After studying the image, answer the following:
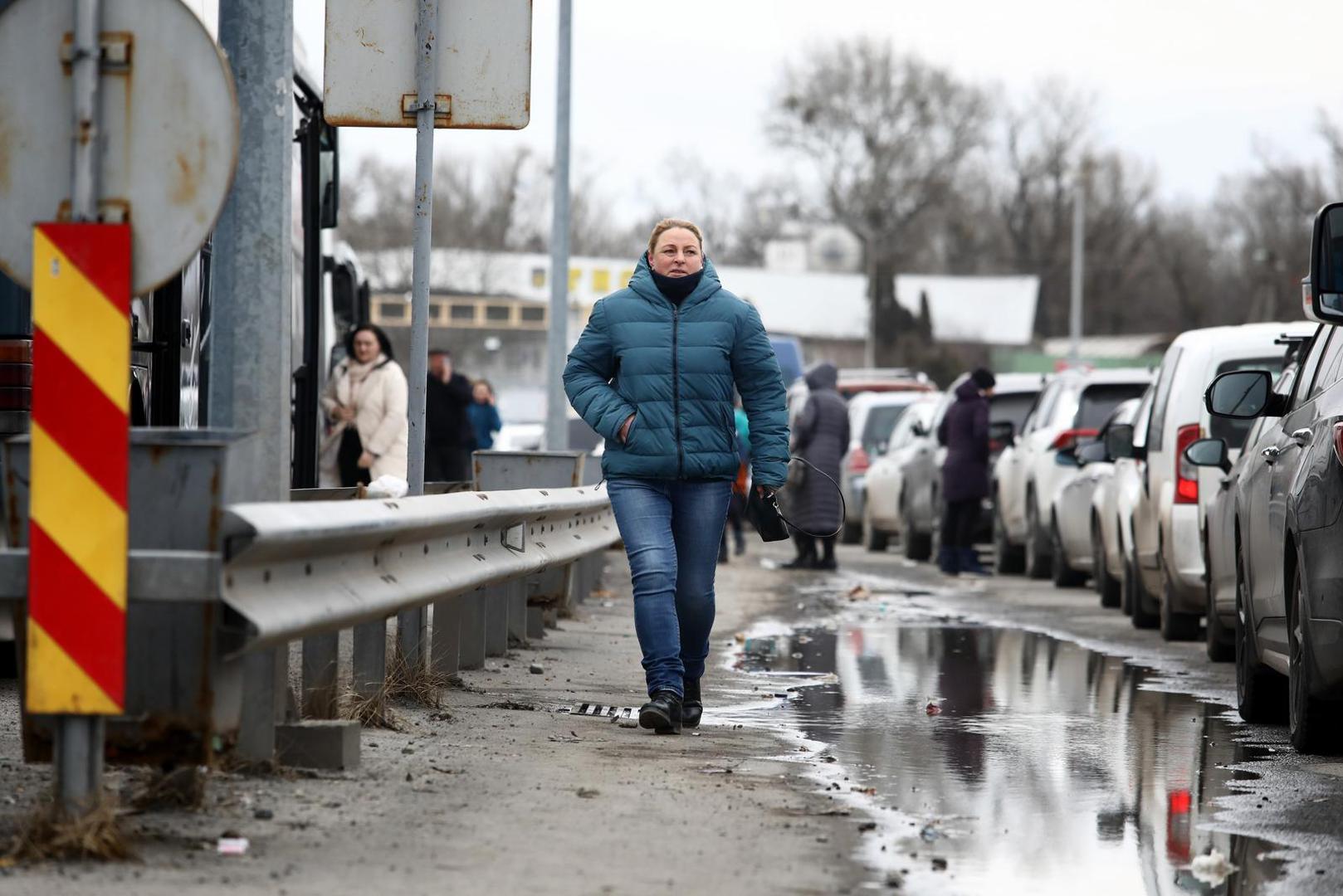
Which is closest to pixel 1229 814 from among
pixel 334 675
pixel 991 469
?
pixel 334 675

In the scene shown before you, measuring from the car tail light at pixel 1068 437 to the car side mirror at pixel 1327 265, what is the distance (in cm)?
1111

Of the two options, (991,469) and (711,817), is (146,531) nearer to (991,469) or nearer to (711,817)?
(711,817)

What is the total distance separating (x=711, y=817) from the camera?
6.48 meters

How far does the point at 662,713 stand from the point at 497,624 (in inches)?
113

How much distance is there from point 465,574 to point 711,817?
2059mm

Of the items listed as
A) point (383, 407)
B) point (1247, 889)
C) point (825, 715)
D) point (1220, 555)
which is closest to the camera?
point (1247, 889)

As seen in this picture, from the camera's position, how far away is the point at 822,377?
2273cm

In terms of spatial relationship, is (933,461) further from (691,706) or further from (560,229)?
(691,706)

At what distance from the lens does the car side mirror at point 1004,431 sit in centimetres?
2255

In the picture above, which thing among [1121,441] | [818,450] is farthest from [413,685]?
[818,450]

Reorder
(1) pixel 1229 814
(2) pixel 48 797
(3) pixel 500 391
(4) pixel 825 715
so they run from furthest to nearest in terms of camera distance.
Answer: (3) pixel 500 391 < (4) pixel 825 715 < (1) pixel 1229 814 < (2) pixel 48 797

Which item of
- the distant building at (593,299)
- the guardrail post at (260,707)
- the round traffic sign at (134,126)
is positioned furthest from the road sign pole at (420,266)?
the distant building at (593,299)

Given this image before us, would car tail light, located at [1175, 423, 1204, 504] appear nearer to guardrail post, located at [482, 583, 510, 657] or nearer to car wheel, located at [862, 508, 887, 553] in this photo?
guardrail post, located at [482, 583, 510, 657]

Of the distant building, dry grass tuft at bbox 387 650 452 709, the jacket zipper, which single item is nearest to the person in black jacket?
dry grass tuft at bbox 387 650 452 709
